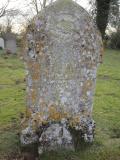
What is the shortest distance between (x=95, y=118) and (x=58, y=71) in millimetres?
2028

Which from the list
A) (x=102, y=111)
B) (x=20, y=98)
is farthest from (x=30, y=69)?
(x=20, y=98)

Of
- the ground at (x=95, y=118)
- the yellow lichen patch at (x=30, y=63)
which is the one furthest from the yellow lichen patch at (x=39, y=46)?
the ground at (x=95, y=118)

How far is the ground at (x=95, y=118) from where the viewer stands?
235 inches

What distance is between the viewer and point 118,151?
6082 millimetres

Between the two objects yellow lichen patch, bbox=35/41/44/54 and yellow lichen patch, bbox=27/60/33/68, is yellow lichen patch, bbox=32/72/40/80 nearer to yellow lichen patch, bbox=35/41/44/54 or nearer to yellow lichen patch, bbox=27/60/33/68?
yellow lichen patch, bbox=27/60/33/68

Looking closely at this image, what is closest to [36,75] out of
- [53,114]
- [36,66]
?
[36,66]

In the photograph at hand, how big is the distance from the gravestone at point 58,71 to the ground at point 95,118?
0.24 metres

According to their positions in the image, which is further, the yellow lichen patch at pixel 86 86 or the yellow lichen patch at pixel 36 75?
the yellow lichen patch at pixel 86 86

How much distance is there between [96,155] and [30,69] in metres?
1.65

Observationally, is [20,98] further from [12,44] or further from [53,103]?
[12,44]

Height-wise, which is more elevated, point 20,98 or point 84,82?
point 84,82

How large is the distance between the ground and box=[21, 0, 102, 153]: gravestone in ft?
0.77

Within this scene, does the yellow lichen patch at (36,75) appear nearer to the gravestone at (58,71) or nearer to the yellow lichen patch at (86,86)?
the gravestone at (58,71)

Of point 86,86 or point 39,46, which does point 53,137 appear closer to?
point 86,86
